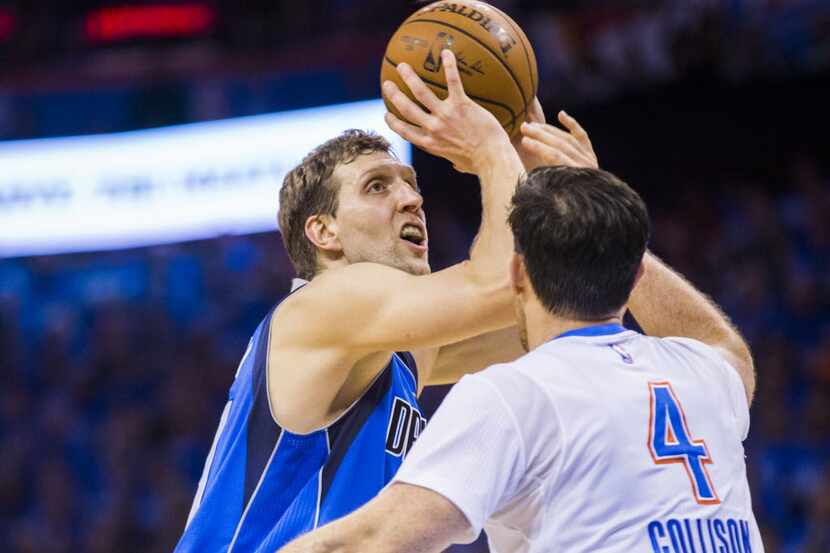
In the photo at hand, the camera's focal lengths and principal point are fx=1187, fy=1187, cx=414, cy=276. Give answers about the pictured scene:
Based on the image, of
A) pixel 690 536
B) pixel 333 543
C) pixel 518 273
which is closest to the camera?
pixel 333 543

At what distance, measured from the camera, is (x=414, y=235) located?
13.2ft

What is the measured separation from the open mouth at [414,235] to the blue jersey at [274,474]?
61 centimetres

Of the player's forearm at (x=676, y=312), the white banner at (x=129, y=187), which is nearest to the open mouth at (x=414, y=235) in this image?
the player's forearm at (x=676, y=312)

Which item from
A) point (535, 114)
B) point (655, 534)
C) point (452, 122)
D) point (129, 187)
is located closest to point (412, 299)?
point (452, 122)

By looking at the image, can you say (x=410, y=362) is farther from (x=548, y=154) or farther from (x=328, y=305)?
(x=548, y=154)

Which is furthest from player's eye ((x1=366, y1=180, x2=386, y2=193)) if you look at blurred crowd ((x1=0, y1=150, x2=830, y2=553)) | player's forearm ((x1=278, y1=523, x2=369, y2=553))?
blurred crowd ((x1=0, y1=150, x2=830, y2=553))

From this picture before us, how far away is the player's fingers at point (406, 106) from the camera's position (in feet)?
12.0

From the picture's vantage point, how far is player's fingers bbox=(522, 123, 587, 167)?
3.59m

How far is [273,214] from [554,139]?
29.3 ft

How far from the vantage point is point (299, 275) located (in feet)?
13.7

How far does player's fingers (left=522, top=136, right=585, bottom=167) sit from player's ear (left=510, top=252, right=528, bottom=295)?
918 millimetres

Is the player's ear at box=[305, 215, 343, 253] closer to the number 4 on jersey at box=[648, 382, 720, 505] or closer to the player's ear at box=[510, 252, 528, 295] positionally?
the player's ear at box=[510, 252, 528, 295]

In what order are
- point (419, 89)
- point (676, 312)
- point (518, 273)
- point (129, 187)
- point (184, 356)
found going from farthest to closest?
point (129, 187) → point (184, 356) → point (419, 89) → point (676, 312) → point (518, 273)

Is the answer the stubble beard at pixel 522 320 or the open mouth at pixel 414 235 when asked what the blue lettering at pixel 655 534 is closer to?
the stubble beard at pixel 522 320
